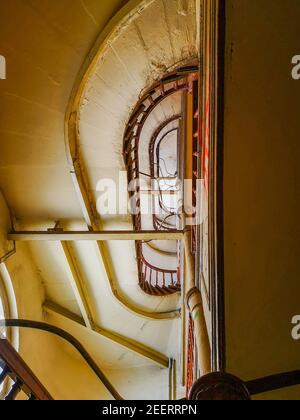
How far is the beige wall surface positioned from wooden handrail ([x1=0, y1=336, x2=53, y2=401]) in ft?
5.40

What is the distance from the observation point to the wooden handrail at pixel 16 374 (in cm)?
242

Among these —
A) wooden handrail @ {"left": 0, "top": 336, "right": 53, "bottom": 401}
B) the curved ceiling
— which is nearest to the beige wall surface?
wooden handrail @ {"left": 0, "top": 336, "right": 53, "bottom": 401}

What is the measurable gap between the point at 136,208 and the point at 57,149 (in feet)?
Result: 5.75

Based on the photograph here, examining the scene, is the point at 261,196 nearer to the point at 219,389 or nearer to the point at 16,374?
the point at 219,389

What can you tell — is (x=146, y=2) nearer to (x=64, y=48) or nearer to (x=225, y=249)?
(x=64, y=48)

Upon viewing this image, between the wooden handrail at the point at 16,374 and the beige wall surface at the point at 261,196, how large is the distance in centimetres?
165

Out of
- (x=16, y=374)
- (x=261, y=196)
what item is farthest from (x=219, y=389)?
(x=16, y=374)

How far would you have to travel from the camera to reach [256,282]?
2.31 m

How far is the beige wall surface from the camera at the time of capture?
78.8 inches

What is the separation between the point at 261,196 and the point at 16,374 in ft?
7.71

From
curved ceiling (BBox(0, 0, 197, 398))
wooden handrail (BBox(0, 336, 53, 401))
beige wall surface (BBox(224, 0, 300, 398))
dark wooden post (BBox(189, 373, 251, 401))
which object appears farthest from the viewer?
curved ceiling (BBox(0, 0, 197, 398))

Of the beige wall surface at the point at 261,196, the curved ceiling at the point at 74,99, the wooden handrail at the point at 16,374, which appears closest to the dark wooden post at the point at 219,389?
the beige wall surface at the point at 261,196

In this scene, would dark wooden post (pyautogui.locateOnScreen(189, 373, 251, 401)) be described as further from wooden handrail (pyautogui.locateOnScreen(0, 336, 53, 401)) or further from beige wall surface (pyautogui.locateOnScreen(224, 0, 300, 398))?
wooden handrail (pyautogui.locateOnScreen(0, 336, 53, 401))

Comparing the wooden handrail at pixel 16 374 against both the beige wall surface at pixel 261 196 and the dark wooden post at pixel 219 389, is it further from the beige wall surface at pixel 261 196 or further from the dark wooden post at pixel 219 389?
the beige wall surface at pixel 261 196
